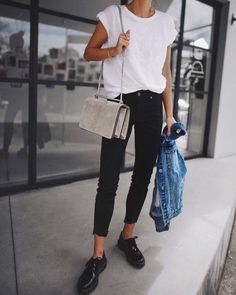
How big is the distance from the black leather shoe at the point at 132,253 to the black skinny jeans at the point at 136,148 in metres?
0.31

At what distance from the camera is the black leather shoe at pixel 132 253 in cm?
204

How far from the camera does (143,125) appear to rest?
6.08ft

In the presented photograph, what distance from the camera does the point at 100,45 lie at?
1.78 metres

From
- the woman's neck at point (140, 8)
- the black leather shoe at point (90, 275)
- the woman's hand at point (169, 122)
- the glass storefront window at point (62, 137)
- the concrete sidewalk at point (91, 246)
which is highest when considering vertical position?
the woman's neck at point (140, 8)

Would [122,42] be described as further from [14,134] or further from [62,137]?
[62,137]

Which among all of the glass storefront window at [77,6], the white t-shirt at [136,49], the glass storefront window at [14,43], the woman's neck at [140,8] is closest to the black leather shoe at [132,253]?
the white t-shirt at [136,49]

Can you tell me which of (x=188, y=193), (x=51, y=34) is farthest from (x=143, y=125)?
(x=51, y=34)

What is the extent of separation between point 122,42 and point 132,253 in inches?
49.1

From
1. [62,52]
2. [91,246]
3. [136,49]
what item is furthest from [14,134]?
[136,49]

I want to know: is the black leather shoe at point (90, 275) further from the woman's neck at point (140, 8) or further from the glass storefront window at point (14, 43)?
the glass storefront window at point (14, 43)

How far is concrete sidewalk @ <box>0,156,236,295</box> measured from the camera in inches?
73.2

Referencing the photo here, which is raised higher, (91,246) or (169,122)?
(169,122)

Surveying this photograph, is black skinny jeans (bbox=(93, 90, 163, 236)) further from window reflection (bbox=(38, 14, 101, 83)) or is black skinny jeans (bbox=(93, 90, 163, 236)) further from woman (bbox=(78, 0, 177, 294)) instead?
window reflection (bbox=(38, 14, 101, 83))

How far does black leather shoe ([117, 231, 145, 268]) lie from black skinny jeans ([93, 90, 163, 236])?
1.01ft
